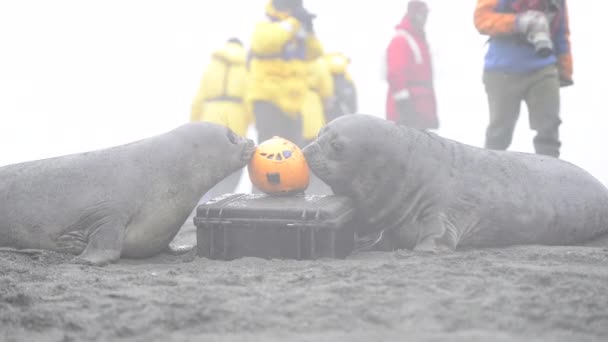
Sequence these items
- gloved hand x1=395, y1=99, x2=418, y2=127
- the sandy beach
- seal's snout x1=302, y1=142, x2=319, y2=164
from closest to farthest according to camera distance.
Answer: the sandy beach → seal's snout x1=302, y1=142, x2=319, y2=164 → gloved hand x1=395, y1=99, x2=418, y2=127

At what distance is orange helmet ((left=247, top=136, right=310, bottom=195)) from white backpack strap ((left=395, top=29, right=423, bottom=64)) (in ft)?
11.7

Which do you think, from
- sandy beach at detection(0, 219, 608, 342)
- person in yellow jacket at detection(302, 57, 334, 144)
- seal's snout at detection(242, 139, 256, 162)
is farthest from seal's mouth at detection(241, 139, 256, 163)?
person in yellow jacket at detection(302, 57, 334, 144)

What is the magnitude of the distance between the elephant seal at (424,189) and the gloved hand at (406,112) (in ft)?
9.91

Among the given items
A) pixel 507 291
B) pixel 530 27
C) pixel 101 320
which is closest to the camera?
pixel 101 320

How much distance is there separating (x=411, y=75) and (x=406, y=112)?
418 mm

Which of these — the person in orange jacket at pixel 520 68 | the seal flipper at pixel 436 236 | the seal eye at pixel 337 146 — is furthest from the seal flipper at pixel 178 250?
the person in orange jacket at pixel 520 68

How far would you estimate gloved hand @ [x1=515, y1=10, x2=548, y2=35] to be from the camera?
5.07 m

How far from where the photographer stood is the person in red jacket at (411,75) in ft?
24.1

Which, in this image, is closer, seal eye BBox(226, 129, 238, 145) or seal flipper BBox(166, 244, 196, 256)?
seal flipper BBox(166, 244, 196, 256)

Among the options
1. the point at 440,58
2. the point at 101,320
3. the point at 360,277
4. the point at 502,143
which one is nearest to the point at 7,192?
the point at 101,320

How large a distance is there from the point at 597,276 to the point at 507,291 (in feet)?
1.83

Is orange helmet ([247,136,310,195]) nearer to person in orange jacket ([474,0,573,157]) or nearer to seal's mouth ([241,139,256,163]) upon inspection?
seal's mouth ([241,139,256,163])

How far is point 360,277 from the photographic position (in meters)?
3.00

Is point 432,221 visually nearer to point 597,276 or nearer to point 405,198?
point 405,198
